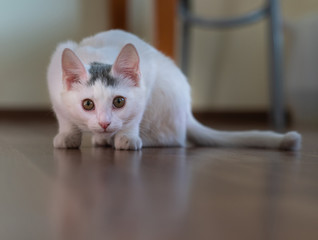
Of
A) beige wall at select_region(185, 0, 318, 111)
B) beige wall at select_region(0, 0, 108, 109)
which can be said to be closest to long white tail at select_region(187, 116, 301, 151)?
beige wall at select_region(185, 0, 318, 111)

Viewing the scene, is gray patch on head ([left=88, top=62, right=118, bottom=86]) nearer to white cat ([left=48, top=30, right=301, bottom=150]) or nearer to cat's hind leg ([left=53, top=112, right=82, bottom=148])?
white cat ([left=48, top=30, right=301, bottom=150])

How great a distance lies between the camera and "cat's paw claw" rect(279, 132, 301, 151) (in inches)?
62.4

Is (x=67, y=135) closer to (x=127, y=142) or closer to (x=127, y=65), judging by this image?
(x=127, y=142)

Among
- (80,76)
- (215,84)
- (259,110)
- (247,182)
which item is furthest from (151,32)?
(247,182)

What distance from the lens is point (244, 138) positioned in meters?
1.66

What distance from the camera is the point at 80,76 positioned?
1369 mm

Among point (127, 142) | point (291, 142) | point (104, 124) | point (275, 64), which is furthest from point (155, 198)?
point (275, 64)

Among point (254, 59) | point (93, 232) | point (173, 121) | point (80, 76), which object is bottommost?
point (93, 232)

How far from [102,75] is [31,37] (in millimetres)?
2718

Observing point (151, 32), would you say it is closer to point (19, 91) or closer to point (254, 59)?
point (254, 59)

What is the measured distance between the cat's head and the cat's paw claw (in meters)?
0.53

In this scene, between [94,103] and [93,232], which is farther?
[94,103]

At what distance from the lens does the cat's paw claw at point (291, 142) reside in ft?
5.20

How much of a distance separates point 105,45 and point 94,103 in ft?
1.08
